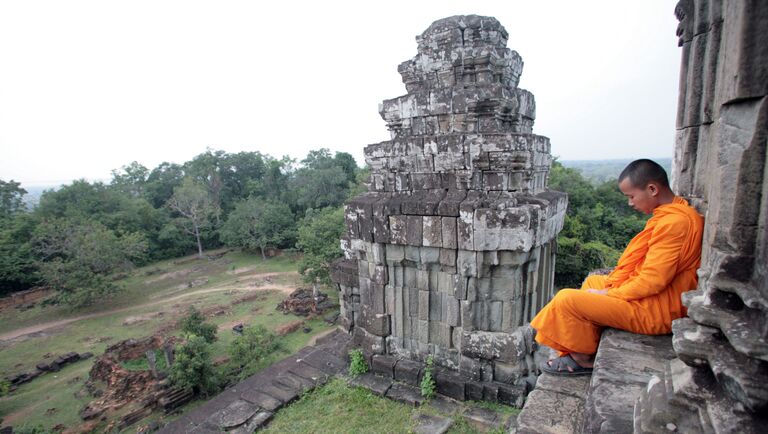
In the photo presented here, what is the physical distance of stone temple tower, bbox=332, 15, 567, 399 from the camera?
4.32 meters

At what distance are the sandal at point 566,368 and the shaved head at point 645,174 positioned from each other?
1.28m

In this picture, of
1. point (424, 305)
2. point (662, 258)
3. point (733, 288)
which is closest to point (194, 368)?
point (424, 305)

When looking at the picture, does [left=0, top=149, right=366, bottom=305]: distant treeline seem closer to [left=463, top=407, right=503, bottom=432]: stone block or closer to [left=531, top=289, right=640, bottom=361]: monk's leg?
[left=463, top=407, right=503, bottom=432]: stone block

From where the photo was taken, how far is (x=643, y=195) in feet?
7.87

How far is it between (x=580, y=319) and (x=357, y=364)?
3657mm

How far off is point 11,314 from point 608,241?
96.6ft

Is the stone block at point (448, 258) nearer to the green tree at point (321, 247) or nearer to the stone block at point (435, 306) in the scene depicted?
the stone block at point (435, 306)

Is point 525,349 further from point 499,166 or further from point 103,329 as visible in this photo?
point 103,329

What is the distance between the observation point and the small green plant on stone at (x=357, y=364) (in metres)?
5.33

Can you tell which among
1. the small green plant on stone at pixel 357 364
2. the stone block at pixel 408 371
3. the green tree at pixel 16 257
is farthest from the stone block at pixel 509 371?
the green tree at pixel 16 257

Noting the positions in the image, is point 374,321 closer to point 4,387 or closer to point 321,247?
point 4,387

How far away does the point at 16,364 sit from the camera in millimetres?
12719

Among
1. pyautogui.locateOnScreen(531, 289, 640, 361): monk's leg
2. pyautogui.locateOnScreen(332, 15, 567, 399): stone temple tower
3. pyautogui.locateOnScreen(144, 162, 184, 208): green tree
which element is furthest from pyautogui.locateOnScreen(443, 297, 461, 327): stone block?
pyautogui.locateOnScreen(144, 162, 184, 208): green tree

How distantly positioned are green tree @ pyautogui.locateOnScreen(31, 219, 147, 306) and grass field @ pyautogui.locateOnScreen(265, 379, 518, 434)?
675 inches
